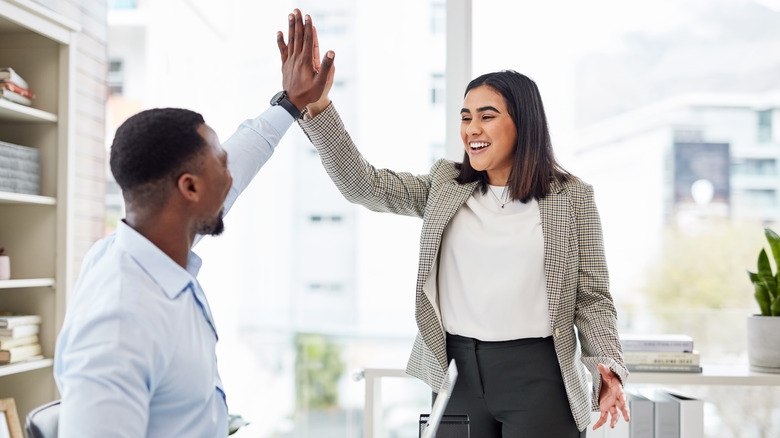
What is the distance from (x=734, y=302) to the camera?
261cm

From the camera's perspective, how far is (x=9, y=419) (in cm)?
241

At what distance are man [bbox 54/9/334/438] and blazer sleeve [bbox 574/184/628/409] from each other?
937 mm

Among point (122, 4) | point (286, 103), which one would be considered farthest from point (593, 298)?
point (122, 4)

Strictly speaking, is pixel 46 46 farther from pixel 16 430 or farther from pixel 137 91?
pixel 16 430

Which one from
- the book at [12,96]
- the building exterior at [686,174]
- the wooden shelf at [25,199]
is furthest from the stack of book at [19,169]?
the building exterior at [686,174]

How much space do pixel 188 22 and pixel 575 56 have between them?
5.66ft

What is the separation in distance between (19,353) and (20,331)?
3.1 inches

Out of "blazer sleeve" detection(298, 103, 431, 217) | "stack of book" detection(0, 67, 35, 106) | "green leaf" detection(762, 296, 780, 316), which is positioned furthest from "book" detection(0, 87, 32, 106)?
"green leaf" detection(762, 296, 780, 316)

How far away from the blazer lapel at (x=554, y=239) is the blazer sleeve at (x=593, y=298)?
4 centimetres

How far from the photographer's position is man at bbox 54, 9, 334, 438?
31.6 inches

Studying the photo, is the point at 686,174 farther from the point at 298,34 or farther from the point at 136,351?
the point at 136,351

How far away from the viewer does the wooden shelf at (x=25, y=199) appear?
236 centimetres

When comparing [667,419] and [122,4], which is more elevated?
[122,4]

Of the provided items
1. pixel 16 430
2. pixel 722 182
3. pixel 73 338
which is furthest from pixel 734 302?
pixel 16 430
